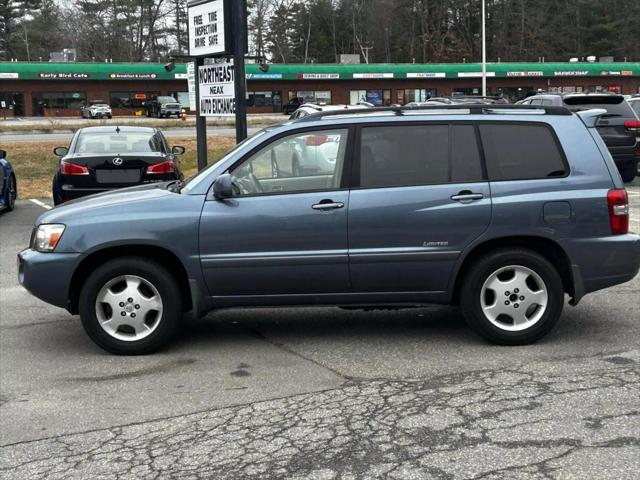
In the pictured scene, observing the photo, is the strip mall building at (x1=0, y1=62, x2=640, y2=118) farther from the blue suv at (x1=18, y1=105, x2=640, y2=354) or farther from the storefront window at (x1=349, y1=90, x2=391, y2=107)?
the blue suv at (x1=18, y1=105, x2=640, y2=354)

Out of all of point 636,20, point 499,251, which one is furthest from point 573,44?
point 499,251

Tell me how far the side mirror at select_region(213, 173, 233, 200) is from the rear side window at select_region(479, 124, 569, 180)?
1.92m

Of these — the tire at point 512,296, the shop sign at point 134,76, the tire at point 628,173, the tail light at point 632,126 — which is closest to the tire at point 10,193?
the tire at point 512,296

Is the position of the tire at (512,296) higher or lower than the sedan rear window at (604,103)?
lower

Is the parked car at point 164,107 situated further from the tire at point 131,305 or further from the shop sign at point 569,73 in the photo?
the tire at point 131,305

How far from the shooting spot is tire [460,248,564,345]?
5844 mm

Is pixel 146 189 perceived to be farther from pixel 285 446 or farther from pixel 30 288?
pixel 285 446

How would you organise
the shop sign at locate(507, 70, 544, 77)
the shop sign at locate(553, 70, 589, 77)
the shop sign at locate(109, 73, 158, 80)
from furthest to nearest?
the shop sign at locate(553, 70, 589, 77) < the shop sign at locate(507, 70, 544, 77) < the shop sign at locate(109, 73, 158, 80)

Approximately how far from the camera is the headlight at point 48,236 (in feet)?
19.1

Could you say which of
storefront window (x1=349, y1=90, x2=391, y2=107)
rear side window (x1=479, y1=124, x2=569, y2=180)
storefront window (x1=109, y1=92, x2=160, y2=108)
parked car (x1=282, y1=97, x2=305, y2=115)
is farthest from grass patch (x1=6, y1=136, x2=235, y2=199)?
storefront window (x1=349, y1=90, x2=391, y2=107)

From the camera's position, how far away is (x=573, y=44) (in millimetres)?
98312

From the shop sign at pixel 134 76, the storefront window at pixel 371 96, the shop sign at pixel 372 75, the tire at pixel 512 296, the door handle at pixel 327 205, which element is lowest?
the tire at pixel 512 296

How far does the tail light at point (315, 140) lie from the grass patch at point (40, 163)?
1156 cm

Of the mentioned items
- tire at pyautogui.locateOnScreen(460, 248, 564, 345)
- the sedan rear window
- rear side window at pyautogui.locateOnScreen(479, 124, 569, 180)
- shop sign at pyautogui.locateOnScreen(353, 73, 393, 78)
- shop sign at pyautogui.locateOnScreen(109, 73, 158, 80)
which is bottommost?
tire at pyautogui.locateOnScreen(460, 248, 564, 345)
